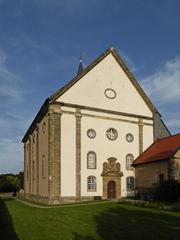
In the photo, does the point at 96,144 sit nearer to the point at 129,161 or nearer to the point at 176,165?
the point at 129,161

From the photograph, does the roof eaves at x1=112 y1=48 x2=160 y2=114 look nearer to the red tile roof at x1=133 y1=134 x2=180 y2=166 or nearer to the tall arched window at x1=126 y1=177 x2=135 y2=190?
the red tile roof at x1=133 y1=134 x2=180 y2=166

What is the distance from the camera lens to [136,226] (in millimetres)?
18016

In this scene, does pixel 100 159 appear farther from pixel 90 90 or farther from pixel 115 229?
pixel 115 229

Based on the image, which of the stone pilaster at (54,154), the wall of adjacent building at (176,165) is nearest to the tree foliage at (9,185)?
the stone pilaster at (54,154)

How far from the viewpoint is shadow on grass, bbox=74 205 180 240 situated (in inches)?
606

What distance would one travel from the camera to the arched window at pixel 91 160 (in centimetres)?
3853

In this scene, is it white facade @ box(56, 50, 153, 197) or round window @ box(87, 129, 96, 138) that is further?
round window @ box(87, 129, 96, 138)

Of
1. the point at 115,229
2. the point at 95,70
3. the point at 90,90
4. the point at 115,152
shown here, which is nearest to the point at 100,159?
the point at 115,152

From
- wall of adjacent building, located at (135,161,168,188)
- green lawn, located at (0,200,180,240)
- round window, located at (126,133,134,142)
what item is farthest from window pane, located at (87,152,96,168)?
green lawn, located at (0,200,180,240)

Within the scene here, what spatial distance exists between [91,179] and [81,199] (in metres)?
2.65

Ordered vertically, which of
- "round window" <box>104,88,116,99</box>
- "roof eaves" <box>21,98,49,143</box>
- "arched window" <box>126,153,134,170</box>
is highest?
"round window" <box>104,88,116,99</box>

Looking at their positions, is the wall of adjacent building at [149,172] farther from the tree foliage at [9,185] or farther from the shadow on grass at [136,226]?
the tree foliage at [9,185]

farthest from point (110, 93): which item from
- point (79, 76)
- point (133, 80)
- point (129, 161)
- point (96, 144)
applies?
point (129, 161)

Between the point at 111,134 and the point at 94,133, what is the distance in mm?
2514
